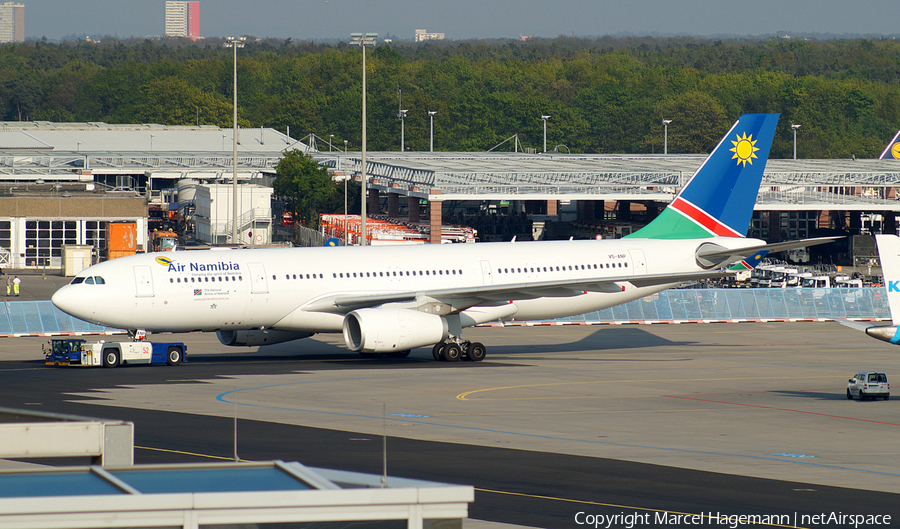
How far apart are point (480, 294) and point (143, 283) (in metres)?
12.9

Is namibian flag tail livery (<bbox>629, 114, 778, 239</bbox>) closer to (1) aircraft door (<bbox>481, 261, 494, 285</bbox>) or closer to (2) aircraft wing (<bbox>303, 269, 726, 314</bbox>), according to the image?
(2) aircraft wing (<bbox>303, 269, 726, 314</bbox>)

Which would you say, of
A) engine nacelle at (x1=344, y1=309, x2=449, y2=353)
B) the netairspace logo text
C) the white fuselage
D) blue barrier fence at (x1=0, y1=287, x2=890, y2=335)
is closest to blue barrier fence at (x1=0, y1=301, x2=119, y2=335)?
the white fuselage

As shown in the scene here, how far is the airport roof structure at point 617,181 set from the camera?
9731cm

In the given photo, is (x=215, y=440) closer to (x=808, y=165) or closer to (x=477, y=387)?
(x=477, y=387)

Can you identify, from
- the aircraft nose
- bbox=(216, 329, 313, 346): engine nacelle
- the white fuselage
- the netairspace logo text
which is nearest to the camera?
the netairspace logo text

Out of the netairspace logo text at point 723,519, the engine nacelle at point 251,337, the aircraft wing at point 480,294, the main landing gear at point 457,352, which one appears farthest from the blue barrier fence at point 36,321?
the netairspace logo text at point 723,519

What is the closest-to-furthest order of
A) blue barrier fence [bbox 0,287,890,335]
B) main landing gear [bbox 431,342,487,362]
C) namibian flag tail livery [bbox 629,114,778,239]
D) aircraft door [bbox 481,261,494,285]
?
main landing gear [bbox 431,342,487,362] < aircraft door [bbox 481,261,494,285] < namibian flag tail livery [bbox 629,114,778,239] < blue barrier fence [bbox 0,287,890,335]

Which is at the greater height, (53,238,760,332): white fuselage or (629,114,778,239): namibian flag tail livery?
(629,114,778,239): namibian flag tail livery

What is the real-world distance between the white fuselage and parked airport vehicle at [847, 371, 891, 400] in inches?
432

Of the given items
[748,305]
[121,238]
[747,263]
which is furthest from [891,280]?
[121,238]

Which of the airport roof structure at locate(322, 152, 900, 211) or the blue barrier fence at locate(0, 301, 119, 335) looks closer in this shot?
the blue barrier fence at locate(0, 301, 119, 335)

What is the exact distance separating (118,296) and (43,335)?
56.4 ft

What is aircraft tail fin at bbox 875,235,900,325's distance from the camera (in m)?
33.6

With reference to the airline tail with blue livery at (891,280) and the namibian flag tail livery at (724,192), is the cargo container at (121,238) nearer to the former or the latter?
the namibian flag tail livery at (724,192)
